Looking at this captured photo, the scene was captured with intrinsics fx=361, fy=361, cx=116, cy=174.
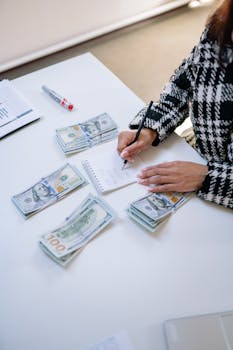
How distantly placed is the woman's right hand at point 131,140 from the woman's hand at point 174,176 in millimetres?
74

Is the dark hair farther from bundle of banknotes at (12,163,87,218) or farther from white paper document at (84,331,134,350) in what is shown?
white paper document at (84,331,134,350)

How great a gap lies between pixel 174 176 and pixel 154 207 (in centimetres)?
12

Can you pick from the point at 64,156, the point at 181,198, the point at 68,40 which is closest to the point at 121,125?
the point at 64,156

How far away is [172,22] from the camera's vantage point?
10.4ft

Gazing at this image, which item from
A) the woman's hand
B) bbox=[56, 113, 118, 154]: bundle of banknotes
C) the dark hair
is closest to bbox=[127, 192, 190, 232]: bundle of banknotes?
the woman's hand

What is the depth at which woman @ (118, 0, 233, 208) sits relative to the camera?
1.06 meters

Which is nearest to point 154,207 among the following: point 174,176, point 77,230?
point 174,176

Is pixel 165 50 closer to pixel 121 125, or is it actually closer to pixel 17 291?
pixel 121 125

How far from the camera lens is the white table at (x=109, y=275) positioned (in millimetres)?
822

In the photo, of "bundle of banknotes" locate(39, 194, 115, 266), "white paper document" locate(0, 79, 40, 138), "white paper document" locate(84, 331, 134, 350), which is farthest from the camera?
"white paper document" locate(0, 79, 40, 138)

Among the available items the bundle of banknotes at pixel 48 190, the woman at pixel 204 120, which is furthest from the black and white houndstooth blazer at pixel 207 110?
the bundle of banknotes at pixel 48 190

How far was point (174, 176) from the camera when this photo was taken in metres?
1.06

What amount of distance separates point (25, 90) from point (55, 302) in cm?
82

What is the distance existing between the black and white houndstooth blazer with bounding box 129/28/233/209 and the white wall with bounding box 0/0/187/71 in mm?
1664
